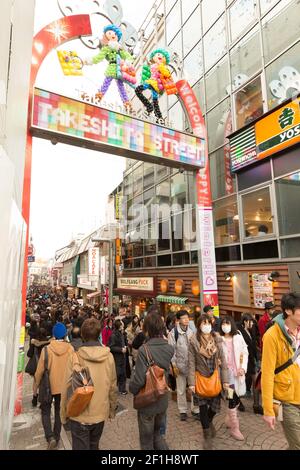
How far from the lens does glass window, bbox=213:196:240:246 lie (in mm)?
10712

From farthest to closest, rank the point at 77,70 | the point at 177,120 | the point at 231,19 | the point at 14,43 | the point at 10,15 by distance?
the point at 177,120
the point at 231,19
the point at 77,70
the point at 14,43
the point at 10,15

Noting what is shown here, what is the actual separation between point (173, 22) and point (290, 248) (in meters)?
14.6

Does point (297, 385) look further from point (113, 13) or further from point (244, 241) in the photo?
point (113, 13)

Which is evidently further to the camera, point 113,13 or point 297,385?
point 113,13

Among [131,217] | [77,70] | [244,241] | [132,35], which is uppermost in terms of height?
[132,35]

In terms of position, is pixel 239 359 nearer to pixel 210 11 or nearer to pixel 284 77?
pixel 284 77

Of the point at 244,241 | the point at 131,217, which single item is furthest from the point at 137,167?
the point at 244,241

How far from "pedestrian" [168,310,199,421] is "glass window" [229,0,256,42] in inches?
451

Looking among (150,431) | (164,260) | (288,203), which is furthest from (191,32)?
(150,431)

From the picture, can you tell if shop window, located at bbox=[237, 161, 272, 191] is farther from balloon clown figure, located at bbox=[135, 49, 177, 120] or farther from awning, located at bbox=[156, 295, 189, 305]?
awning, located at bbox=[156, 295, 189, 305]

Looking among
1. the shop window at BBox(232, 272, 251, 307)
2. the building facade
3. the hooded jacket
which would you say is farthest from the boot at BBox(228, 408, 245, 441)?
the shop window at BBox(232, 272, 251, 307)

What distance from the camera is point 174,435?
445 cm

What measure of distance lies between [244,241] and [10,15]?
8.90 meters

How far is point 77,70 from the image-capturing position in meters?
9.39
